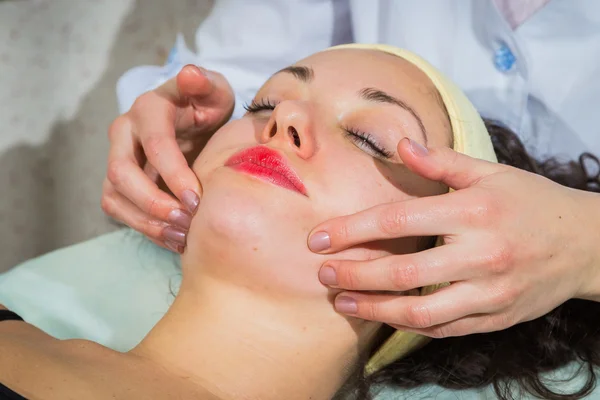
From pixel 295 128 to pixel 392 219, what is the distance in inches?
8.1

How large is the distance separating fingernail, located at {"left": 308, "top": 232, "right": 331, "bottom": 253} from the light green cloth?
1.74ft

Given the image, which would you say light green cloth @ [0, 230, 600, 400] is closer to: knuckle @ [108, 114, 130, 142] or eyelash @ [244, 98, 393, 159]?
knuckle @ [108, 114, 130, 142]

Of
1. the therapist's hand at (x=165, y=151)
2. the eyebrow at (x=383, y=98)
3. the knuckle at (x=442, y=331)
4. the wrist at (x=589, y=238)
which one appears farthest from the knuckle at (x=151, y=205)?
the wrist at (x=589, y=238)

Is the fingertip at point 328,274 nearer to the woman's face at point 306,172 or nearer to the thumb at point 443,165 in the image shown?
the woman's face at point 306,172

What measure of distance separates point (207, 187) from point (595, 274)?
22.0 inches

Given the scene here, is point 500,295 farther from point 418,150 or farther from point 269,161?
point 269,161

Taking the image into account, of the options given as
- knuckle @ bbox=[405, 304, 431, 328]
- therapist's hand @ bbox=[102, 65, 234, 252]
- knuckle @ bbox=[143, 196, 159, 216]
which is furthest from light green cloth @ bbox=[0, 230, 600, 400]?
knuckle @ bbox=[405, 304, 431, 328]

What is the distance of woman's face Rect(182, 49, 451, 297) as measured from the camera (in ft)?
2.63

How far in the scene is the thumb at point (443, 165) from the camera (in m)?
0.75

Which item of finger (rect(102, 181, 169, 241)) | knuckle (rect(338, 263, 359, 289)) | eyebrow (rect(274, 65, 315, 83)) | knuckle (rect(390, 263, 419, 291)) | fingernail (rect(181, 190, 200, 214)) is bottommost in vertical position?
finger (rect(102, 181, 169, 241))

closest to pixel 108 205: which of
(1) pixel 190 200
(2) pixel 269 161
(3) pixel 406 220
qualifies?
(1) pixel 190 200

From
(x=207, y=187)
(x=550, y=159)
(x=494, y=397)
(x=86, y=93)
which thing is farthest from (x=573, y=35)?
(x=86, y=93)

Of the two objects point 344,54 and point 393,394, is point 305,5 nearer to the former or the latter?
point 344,54

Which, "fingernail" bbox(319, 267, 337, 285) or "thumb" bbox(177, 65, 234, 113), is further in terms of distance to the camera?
"thumb" bbox(177, 65, 234, 113)
